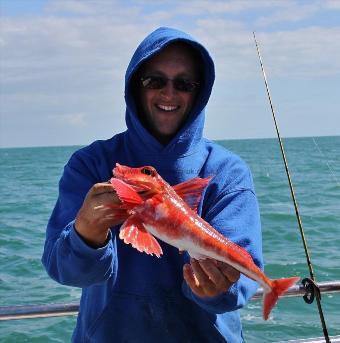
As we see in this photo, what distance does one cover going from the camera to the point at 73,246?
233 centimetres

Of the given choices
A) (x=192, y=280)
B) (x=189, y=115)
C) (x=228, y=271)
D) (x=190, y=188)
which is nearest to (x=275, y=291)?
(x=228, y=271)

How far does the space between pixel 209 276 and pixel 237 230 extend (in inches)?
13.5

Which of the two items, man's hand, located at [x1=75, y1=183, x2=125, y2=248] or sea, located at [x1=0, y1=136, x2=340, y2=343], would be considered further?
sea, located at [x1=0, y1=136, x2=340, y2=343]

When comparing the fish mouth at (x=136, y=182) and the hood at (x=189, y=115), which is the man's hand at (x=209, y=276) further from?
the hood at (x=189, y=115)

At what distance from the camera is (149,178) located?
2166mm

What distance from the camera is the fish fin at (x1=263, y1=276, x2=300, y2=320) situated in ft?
7.37

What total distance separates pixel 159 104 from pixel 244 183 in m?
0.55

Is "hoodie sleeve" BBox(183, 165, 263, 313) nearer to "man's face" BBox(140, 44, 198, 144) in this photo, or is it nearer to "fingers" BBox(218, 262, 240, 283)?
"fingers" BBox(218, 262, 240, 283)

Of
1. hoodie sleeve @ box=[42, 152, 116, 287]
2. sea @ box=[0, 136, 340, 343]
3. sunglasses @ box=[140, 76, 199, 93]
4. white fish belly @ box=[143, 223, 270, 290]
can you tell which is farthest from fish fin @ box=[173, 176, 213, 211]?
sea @ box=[0, 136, 340, 343]

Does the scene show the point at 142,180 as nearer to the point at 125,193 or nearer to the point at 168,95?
the point at 125,193

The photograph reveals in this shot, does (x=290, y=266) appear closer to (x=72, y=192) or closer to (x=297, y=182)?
(x=72, y=192)

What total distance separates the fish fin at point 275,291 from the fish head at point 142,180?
58 cm

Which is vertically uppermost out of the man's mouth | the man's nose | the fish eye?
the man's nose

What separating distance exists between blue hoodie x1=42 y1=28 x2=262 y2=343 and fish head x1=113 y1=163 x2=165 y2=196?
357 mm
